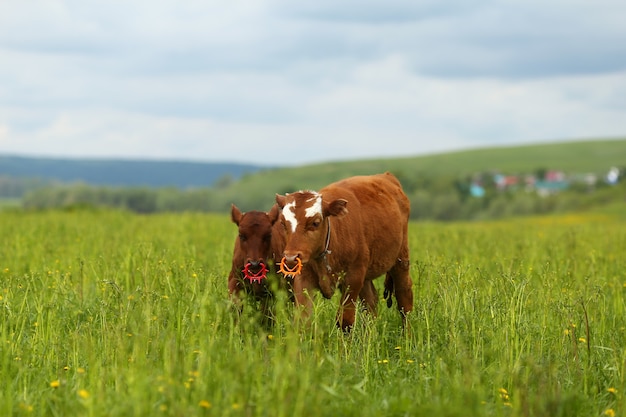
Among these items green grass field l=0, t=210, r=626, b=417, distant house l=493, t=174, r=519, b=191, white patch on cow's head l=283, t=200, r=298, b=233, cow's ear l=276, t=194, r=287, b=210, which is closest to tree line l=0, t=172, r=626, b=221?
distant house l=493, t=174, r=519, b=191

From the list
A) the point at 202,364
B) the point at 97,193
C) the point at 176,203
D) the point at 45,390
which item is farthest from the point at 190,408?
the point at 97,193

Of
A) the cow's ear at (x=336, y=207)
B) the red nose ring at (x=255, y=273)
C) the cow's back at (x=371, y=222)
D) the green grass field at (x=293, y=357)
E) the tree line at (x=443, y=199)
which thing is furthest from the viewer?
the tree line at (x=443, y=199)

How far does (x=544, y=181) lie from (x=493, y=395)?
150 metres

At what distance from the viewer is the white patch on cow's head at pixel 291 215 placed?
26.2 feet

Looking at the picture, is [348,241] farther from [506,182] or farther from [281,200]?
[506,182]

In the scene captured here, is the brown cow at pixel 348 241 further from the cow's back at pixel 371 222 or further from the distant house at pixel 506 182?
the distant house at pixel 506 182

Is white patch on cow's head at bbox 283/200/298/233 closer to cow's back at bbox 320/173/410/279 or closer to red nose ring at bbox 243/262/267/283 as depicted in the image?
red nose ring at bbox 243/262/267/283

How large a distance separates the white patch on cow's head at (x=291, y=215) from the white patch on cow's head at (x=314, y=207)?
128mm

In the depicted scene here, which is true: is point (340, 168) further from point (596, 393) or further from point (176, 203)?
point (596, 393)

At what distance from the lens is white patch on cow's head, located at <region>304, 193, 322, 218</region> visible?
805cm

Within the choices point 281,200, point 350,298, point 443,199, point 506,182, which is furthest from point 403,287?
point 506,182

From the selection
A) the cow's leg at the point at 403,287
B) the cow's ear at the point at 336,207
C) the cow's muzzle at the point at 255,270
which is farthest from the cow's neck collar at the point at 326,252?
the cow's leg at the point at 403,287

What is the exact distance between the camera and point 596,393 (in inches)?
268

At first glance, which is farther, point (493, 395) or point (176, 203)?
point (176, 203)
